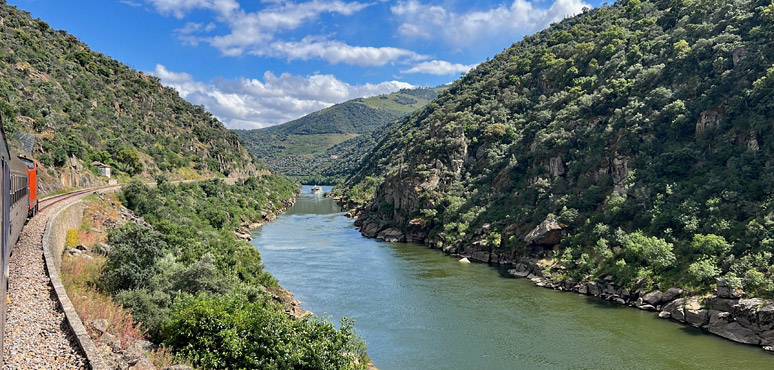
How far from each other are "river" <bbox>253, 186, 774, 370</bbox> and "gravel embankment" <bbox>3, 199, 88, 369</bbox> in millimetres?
14935

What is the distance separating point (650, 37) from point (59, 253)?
6963cm

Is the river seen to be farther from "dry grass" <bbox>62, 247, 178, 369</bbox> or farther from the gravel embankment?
the gravel embankment

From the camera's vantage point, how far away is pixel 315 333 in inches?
636

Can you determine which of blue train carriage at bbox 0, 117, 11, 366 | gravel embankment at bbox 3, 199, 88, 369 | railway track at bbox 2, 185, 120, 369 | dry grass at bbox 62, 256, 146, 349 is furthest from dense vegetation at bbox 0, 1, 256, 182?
blue train carriage at bbox 0, 117, 11, 366

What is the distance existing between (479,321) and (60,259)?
23.1m

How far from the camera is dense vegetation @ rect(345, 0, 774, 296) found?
3322 cm

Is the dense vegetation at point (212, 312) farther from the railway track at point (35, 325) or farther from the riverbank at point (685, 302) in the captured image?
the riverbank at point (685, 302)

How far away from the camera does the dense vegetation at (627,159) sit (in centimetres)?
3322

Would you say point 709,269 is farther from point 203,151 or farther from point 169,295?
point 203,151

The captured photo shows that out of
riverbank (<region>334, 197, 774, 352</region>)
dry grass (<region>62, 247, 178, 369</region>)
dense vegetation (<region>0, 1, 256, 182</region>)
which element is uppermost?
dense vegetation (<region>0, 1, 256, 182</region>)

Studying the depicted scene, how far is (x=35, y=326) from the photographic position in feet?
37.4

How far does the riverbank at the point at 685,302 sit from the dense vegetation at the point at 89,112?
4487cm

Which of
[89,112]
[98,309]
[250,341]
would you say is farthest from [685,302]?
[89,112]

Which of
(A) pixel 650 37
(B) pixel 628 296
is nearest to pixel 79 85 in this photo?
(B) pixel 628 296
